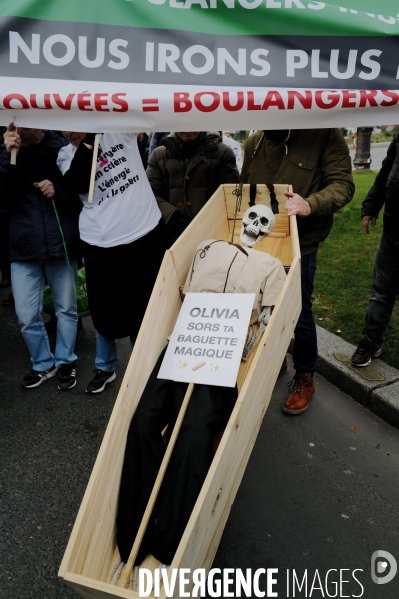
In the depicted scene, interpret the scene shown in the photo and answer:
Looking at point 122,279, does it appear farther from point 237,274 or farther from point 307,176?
point 307,176

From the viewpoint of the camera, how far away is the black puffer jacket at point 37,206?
3514 mm

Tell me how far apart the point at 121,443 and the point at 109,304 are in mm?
1291

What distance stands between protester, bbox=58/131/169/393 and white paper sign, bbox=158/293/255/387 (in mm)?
761

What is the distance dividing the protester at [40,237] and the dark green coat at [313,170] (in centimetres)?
146

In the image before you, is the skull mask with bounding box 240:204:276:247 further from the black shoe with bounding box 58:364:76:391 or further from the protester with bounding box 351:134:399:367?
the black shoe with bounding box 58:364:76:391

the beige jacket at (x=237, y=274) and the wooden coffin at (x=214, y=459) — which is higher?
the beige jacket at (x=237, y=274)

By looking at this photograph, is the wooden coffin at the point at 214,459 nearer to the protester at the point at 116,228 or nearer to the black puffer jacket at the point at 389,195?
the protester at the point at 116,228

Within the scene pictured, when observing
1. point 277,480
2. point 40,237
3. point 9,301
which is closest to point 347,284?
point 277,480

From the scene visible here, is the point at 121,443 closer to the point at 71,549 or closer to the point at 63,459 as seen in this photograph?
the point at 71,549

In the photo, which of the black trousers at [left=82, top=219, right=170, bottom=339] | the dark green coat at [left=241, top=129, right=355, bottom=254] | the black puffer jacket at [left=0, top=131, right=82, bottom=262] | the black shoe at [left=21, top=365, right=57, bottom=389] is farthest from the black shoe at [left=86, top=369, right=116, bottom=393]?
the dark green coat at [left=241, top=129, right=355, bottom=254]

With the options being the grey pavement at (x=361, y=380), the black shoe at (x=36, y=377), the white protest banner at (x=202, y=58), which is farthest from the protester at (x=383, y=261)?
the black shoe at (x=36, y=377)

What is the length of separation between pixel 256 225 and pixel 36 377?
2248mm

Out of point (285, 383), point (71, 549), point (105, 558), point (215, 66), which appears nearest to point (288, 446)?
point (285, 383)

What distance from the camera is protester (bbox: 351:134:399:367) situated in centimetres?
349
